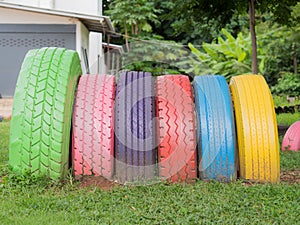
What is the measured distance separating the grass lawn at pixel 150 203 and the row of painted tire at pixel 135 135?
0.68ft

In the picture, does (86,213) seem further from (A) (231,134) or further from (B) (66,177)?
(A) (231,134)

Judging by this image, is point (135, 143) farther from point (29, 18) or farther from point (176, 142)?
point (29, 18)

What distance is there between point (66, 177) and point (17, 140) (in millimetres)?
568

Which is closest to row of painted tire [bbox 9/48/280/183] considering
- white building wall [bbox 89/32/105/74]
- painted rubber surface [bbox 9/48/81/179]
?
painted rubber surface [bbox 9/48/81/179]

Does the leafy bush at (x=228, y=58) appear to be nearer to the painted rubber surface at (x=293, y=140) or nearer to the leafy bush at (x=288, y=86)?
the leafy bush at (x=288, y=86)

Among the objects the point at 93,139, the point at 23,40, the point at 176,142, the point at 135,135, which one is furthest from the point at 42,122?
the point at 23,40

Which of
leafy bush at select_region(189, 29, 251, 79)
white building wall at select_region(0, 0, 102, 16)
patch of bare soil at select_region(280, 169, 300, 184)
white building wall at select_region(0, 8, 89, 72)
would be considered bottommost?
patch of bare soil at select_region(280, 169, 300, 184)

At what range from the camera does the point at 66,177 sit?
4.57 m

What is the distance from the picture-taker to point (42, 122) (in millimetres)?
4441

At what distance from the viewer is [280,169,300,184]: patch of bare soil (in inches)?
193

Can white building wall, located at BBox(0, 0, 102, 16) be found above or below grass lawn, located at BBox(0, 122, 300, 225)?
above

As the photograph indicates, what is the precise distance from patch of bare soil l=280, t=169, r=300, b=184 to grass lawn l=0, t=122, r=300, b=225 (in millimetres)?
314

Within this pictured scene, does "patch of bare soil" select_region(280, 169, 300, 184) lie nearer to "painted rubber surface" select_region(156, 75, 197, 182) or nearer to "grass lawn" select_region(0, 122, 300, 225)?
"grass lawn" select_region(0, 122, 300, 225)

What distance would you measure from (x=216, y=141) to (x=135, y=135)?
766mm
